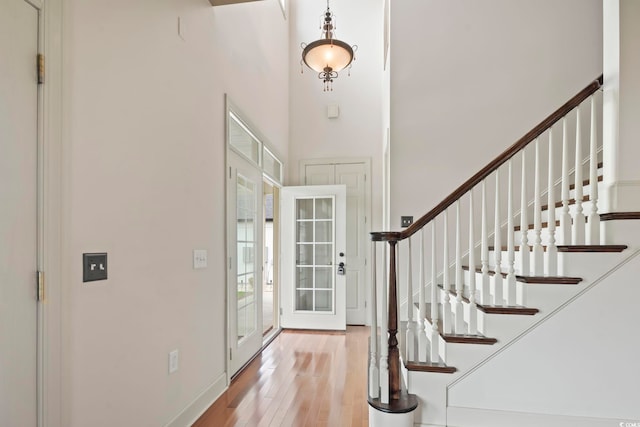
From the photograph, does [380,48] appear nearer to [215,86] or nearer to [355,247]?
[355,247]

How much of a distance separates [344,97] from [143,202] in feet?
13.1

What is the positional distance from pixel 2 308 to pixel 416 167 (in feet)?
10.9

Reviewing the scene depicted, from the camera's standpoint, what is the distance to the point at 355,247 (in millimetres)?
5133

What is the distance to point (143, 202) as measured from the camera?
191 centimetres

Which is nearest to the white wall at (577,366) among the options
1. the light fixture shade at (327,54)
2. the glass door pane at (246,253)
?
the glass door pane at (246,253)

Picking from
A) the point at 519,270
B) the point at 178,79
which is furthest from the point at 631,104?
the point at 178,79

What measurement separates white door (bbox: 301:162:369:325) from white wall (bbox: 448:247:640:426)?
292 cm

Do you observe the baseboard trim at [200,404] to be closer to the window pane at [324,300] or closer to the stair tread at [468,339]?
the stair tread at [468,339]

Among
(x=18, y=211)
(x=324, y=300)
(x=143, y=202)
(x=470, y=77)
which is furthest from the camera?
(x=324, y=300)

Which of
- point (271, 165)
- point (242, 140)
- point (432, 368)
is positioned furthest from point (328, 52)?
point (432, 368)

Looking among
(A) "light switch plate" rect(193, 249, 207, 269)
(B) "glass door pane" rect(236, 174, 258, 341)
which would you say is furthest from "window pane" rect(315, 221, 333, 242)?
(A) "light switch plate" rect(193, 249, 207, 269)

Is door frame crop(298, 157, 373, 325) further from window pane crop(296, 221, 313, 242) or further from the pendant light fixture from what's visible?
the pendant light fixture

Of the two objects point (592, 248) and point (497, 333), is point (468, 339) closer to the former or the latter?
point (497, 333)

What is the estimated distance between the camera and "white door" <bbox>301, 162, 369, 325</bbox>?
5102mm
